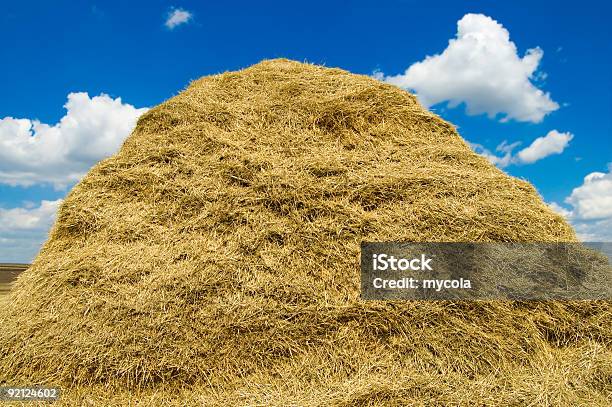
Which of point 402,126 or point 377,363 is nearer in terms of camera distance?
point 377,363

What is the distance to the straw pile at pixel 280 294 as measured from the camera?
15.8 ft

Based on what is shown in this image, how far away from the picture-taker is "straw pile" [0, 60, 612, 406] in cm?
482

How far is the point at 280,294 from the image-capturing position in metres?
5.01

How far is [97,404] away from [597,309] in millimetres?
5459

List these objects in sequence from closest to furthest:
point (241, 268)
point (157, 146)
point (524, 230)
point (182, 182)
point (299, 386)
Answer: point (299, 386) → point (241, 268) → point (524, 230) → point (182, 182) → point (157, 146)

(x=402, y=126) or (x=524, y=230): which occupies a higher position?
(x=402, y=126)

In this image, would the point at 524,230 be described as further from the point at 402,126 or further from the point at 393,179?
the point at 402,126

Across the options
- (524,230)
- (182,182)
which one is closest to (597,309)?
(524,230)

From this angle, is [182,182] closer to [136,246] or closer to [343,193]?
[136,246]

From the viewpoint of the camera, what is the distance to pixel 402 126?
6879 mm

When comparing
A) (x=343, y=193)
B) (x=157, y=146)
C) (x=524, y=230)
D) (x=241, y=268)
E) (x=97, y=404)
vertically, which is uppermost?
(x=157, y=146)

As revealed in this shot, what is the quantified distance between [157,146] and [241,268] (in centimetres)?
246

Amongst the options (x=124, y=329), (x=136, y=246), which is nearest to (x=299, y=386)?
(x=124, y=329)

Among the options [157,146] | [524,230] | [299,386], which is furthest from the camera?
[157,146]
